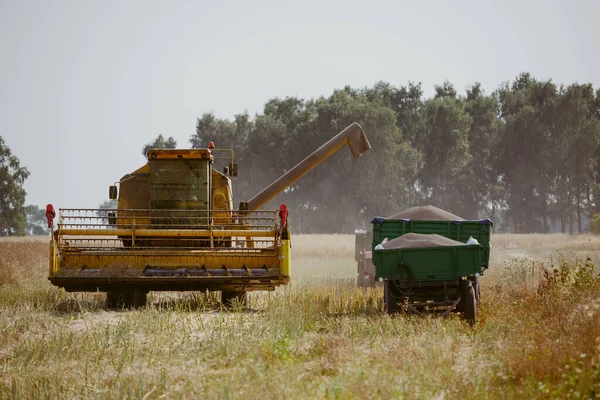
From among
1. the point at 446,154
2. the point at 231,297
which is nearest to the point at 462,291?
the point at 231,297

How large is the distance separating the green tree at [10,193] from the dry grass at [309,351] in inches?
2566

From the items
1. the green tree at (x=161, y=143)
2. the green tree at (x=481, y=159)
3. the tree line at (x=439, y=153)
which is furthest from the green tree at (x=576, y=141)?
the green tree at (x=161, y=143)

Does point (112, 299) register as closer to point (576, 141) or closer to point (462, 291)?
point (462, 291)

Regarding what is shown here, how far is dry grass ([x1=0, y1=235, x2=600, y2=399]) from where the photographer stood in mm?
6980

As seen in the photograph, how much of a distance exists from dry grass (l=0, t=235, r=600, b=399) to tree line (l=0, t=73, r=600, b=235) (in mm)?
61522

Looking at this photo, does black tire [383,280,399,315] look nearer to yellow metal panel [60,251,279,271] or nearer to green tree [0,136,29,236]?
yellow metal panel [60,251,279,271]

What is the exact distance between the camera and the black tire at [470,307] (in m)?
11.5

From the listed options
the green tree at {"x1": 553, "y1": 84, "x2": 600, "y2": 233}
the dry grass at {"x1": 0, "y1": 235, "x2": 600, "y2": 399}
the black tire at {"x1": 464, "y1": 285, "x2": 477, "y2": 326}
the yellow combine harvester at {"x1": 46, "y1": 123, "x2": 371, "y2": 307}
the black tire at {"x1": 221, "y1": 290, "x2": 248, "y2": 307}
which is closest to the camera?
the dry grass at {"x1": 0, "y1": 235, "x2": 600, "y2": 399}

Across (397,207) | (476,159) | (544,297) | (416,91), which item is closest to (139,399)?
(544,297)

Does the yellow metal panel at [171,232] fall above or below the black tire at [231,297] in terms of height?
above

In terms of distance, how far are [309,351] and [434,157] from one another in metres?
70.9

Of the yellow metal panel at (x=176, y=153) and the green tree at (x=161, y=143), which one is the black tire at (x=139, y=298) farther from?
the green tree at (x=161, y=143)

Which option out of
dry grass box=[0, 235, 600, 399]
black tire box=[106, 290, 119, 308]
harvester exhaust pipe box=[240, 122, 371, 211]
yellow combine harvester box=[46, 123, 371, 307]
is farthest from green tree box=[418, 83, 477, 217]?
black tire box=[106, 290, 119, 308]

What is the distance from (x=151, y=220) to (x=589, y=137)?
207 feet
